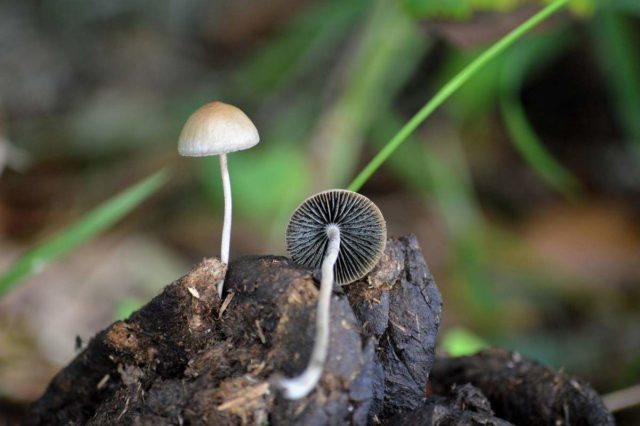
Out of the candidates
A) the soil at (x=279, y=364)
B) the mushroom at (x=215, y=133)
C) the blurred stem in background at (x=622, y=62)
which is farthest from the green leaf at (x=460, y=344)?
the blurred stem in background at (x=622, y=62)

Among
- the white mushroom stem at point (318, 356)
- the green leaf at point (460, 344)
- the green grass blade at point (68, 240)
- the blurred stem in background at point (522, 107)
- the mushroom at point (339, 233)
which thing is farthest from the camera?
the blurred stem in background at point (522, 107)

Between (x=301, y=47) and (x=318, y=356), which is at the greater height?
(x=301, y=47)

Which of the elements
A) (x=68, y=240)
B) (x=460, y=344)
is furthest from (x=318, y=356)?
(x=460, y=344)

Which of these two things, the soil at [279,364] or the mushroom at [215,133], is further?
the mushroom at [215,133]

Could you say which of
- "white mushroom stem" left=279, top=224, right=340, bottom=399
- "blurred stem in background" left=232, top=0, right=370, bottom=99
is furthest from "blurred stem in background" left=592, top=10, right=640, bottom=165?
"white mushroom stem" left=279, top=224, right=340, bottom=399

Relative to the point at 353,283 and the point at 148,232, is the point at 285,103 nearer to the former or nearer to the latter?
the point at 148,232

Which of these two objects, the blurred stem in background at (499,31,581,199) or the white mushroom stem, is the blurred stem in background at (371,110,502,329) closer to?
the blurred stem in background at (499,31,581,199)

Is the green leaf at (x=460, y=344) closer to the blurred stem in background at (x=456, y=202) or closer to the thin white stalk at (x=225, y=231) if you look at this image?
the blurred stem in background at (x=456, y=202)

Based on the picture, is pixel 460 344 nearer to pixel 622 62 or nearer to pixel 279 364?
pixel 279 364
